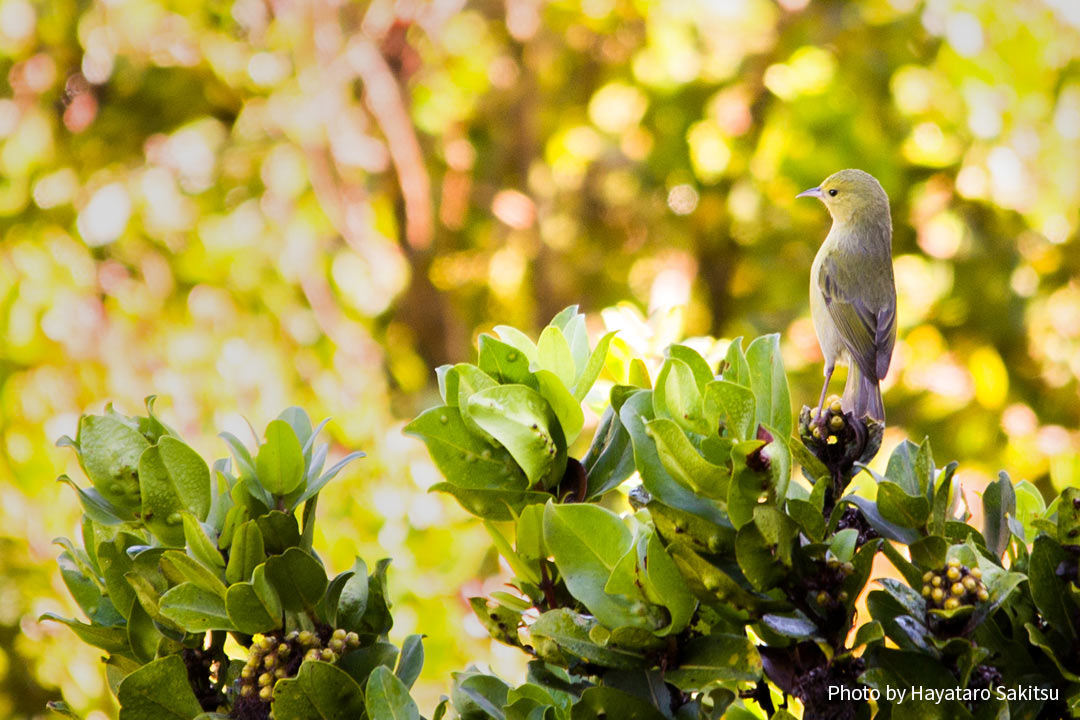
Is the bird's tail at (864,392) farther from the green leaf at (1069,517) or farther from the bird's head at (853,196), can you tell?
the green leaf at (1069,517)

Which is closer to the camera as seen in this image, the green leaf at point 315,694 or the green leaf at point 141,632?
the green leaf at point 315,694

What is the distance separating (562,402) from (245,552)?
304 mm

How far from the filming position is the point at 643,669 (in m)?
0.86

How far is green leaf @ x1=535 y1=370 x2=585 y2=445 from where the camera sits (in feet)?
3.01

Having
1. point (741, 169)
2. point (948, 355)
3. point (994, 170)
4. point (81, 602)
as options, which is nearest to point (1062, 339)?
point (948, 355)

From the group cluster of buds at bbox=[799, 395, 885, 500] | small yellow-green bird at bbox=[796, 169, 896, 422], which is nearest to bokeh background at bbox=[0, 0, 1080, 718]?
small yellow-green bird at bbox=[796, 169, 896, 422]

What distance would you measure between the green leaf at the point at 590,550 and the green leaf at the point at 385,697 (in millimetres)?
169

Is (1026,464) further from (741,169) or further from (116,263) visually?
(116,263)

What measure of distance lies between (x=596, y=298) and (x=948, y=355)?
1.30m

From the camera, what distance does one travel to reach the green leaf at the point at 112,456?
0.99 meters

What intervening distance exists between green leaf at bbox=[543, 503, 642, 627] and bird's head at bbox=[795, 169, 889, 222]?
1069mm

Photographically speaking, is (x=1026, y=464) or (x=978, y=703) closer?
(x=978, y=703)

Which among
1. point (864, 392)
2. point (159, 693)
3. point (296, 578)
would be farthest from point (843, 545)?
point (864, 392)

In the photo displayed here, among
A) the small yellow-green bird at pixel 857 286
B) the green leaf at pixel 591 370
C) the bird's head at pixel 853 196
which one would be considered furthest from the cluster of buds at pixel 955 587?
the bird's head at pixel 853 196
